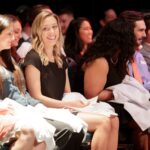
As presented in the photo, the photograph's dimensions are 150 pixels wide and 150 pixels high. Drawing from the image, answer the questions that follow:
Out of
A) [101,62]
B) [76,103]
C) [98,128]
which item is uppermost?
[101,62]

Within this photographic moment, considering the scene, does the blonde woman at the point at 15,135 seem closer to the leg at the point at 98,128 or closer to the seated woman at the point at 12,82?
the seated woman at the point at 12,82

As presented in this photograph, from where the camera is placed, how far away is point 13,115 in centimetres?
318

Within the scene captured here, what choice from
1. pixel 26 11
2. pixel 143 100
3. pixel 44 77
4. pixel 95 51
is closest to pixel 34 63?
pixel 44 77

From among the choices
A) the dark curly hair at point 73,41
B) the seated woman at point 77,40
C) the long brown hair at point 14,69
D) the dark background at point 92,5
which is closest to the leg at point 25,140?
the long brown hair at point 14,69

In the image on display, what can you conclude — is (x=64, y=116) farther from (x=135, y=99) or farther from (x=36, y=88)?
(x=135, y=99)

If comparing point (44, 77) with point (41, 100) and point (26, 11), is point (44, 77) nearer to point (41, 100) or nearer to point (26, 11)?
point (41, 100)

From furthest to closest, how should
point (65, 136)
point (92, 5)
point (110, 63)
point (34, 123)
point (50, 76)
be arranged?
point (92, 5)
point (110, 63)
point (50, 76)
point (65, 136)
point (34, 123)

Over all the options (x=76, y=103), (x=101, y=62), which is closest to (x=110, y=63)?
(x=101, y=62)

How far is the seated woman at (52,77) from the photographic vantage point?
3.53 meters

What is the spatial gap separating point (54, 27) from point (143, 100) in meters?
0.84

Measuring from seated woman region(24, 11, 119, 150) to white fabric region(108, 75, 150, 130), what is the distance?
242 millimetres

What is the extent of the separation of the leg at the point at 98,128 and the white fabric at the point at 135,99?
0.32m

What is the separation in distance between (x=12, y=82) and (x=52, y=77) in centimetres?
39

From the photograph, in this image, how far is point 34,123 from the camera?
310 centimetres
